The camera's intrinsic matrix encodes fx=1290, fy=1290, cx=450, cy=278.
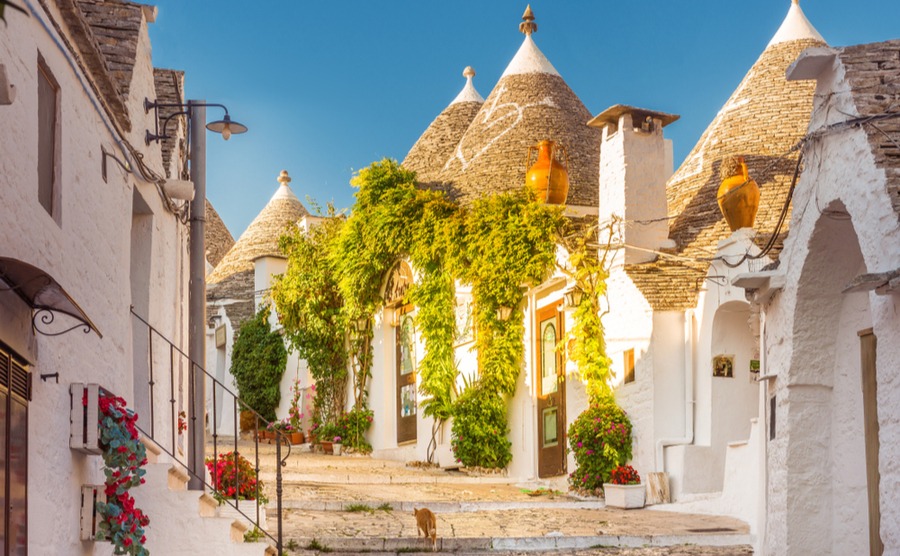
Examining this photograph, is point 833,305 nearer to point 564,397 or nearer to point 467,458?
point 564,397

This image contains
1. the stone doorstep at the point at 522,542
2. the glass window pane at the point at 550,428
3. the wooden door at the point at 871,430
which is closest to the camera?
the wooden door at the point at 871,430

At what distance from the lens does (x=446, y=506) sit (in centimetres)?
1451

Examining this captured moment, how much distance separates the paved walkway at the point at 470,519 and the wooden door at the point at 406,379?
292 centimetres

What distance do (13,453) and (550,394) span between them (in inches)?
473

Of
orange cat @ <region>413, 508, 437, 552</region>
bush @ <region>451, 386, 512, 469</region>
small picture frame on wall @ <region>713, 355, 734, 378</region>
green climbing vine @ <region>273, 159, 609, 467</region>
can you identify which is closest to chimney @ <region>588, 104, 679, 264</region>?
green climbing vine @ <region>273, 159, 609, 467</region>

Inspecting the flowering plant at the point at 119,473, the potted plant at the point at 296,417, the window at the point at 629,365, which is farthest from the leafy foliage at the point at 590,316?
the flowering plant at the point at 119,473

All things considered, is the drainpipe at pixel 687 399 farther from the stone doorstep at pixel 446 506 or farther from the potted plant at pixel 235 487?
the potted plant at pixel 235 487

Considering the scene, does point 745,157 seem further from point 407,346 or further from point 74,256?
point 74,256

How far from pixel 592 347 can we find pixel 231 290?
14.5 m

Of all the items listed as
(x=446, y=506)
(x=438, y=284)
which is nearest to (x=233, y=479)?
(x=446, y=506)

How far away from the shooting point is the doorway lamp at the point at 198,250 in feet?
36.9

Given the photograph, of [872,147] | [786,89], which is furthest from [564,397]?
[872,147]

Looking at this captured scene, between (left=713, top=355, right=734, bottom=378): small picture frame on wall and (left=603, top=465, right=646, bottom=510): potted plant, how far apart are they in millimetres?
1637

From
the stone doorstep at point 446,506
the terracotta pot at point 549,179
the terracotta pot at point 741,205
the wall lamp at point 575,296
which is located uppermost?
the terracotta pot at point 549,179
